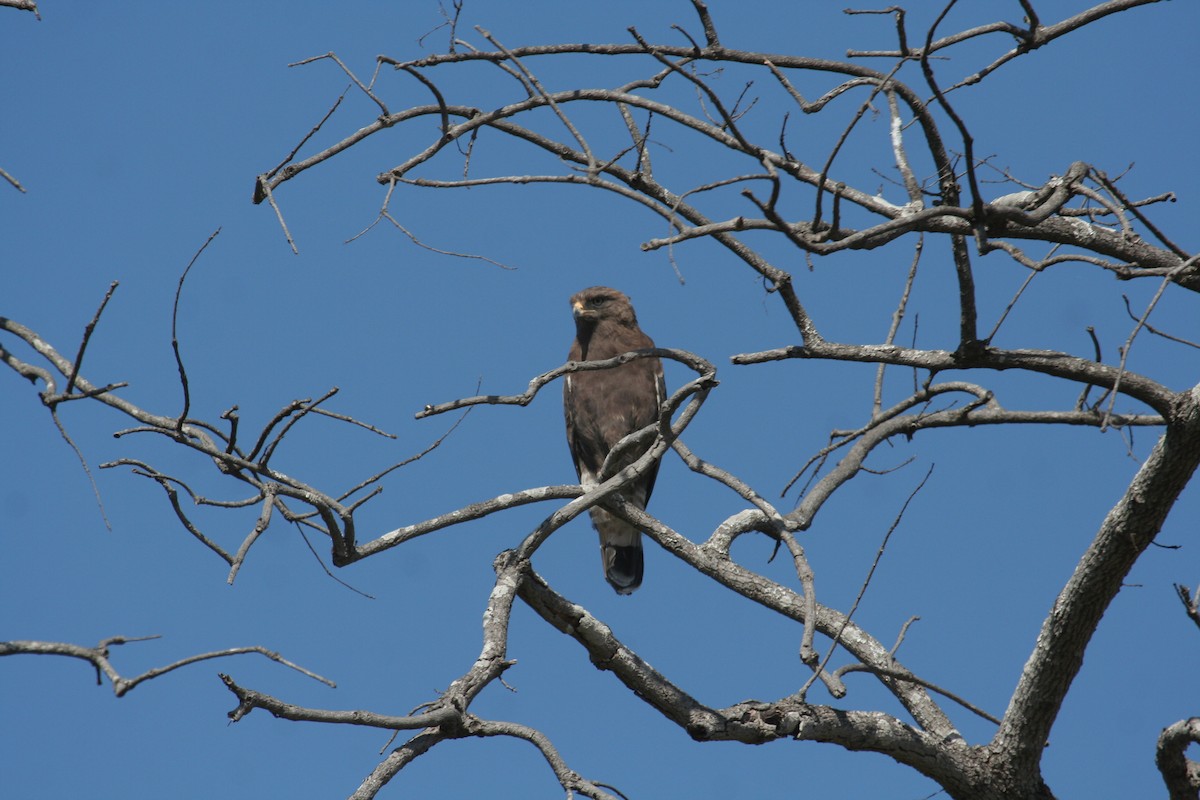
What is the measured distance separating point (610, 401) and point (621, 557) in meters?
0.83

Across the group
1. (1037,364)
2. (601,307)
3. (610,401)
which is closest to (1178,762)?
(1037,364)

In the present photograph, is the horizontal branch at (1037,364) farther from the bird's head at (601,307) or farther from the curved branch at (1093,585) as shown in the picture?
the bird's head at (601,307)

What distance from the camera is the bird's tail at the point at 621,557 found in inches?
250

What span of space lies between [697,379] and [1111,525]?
1323mm

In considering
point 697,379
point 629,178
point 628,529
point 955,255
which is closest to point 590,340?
point 628,529

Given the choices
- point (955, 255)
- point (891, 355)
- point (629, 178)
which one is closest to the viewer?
point (955, 255)

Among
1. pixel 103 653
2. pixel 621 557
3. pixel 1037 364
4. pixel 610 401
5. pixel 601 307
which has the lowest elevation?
pixel 103 653

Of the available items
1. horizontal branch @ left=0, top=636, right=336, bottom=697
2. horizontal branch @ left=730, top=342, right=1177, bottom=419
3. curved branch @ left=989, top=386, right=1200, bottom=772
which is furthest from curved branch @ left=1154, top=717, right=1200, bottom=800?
horizontal branch @ left=0, top=636, right=336, bottom=697

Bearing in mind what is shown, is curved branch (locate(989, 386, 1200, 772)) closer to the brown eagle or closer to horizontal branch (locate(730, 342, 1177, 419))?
horizontal branch (locate(730, 342, 1177, 419))

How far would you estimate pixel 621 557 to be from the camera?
20.9 feet

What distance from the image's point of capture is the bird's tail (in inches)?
250

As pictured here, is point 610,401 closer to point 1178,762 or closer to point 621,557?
point 621,557

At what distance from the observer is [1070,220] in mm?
4141

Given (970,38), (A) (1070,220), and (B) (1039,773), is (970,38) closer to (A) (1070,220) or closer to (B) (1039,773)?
(A) (1070,220)
